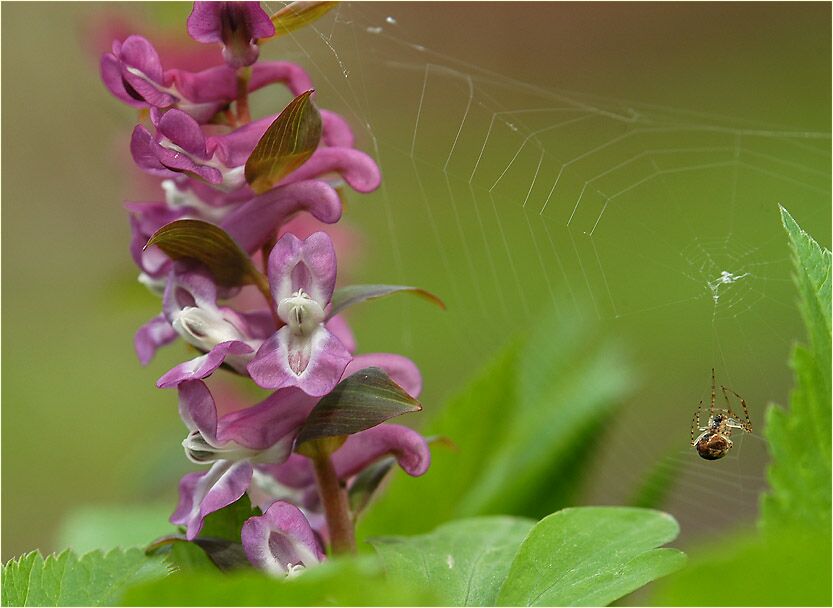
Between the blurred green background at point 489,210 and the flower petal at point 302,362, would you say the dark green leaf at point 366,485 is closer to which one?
the flower petal at point 302,362

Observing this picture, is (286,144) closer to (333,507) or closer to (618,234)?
(333,507)

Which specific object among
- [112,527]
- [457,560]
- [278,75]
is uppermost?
[278,75]

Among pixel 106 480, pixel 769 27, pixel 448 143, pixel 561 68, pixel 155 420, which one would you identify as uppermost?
pixel 769 27

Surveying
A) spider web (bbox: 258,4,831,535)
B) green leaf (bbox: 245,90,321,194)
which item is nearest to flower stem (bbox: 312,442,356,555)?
green leaf (bbox: 245,90,321,194)

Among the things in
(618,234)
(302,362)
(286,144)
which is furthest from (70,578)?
(618,234)

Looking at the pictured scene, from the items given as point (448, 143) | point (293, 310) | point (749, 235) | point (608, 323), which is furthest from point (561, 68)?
point (293, 310)

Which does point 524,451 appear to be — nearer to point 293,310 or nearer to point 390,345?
point 293,310
